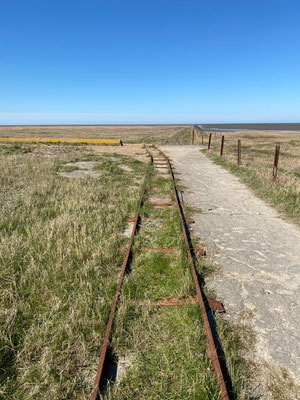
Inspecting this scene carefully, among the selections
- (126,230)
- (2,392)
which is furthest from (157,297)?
(126,230)

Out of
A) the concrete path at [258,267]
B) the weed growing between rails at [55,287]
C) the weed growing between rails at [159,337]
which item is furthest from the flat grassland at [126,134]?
the weed growing between rails at [159,337]

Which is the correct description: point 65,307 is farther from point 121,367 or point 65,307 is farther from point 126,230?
point 126,230

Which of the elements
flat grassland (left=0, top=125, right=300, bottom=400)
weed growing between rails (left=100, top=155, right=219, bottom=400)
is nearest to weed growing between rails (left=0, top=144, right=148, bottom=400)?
flat grassland (left=0, top=125, right=300, bottom=400)

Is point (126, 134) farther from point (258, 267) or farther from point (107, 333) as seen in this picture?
point (107, 333)

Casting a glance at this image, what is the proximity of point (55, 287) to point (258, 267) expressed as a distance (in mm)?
3194

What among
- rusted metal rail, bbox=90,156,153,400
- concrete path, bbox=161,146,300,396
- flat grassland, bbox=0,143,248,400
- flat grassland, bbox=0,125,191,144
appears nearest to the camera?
rusted metal rail, bbox=90,156,153,400

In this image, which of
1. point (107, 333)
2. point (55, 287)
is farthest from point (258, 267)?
point (55, 287)

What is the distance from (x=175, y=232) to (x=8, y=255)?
3.10 meters

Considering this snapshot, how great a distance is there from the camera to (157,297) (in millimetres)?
3328

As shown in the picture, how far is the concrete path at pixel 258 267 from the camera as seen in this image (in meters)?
2.78

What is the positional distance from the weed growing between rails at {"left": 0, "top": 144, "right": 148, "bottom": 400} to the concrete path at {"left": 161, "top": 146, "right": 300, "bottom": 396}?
1716 millimetres

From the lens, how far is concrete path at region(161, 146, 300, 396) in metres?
2.78

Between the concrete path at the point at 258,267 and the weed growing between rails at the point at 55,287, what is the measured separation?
1.72m

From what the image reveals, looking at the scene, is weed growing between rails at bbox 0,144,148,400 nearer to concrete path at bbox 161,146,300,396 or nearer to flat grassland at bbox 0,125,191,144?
concrete path at bbox 161,146,300,396
